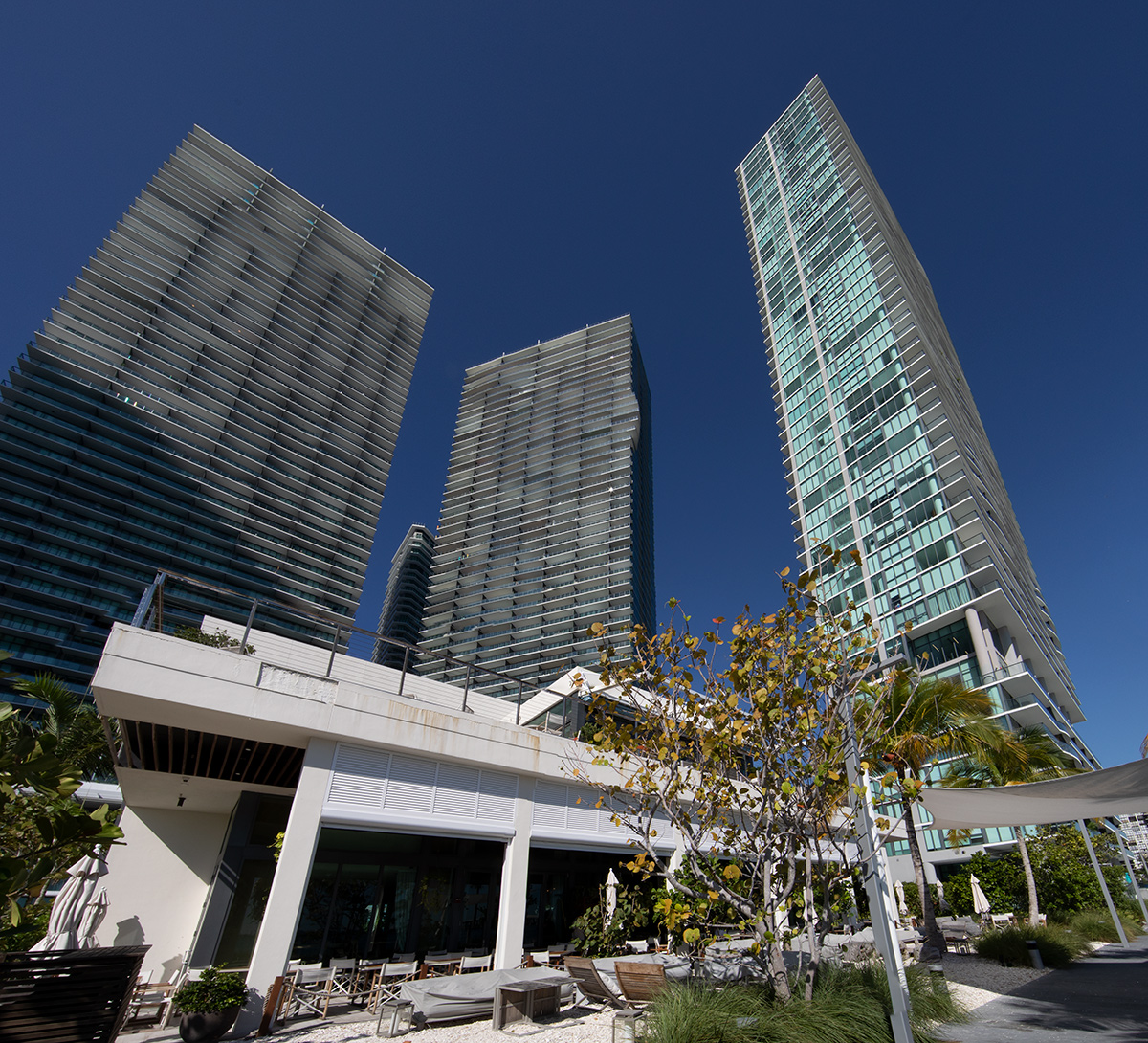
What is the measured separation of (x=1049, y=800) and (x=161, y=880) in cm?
1862

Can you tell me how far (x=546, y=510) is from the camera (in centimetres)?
11638

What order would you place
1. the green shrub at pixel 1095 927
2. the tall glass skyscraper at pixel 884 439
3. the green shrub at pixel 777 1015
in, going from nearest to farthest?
the green shrub at pixel 777 1015
the green shrub at pixel 1095 927
the tall glass skyscraper at pixel 884 439

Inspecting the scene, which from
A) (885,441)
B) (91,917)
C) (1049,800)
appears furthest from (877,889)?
(885,441)

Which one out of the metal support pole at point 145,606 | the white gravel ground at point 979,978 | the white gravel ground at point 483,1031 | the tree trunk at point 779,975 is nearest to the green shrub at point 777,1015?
the tree trunk at point 779,975

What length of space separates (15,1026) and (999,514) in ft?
230

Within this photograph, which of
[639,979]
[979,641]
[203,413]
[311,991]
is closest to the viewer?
[639,979]

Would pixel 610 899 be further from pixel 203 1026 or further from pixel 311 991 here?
pixel 203 1026

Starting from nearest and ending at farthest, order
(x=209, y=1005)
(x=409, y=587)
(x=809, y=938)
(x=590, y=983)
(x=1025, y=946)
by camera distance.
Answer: (x=809, y=938)
(x=209, y=1005)
(x=590, y=983)
(x=1025, y=946)
(x=409, y=587)

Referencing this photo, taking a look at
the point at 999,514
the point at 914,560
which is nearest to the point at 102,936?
the point at 914,560

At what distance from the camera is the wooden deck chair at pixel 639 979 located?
8.35m

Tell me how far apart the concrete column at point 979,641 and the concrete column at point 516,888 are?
43.1 meters

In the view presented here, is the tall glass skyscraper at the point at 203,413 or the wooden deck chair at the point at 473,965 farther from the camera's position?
the tall glass skyscraper at the point at 203,413

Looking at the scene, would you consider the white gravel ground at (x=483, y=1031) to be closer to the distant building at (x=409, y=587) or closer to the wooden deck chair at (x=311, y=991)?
the wooden deck chair at (x=311, y=991)

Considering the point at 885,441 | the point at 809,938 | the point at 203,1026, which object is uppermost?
the point at 885,441
